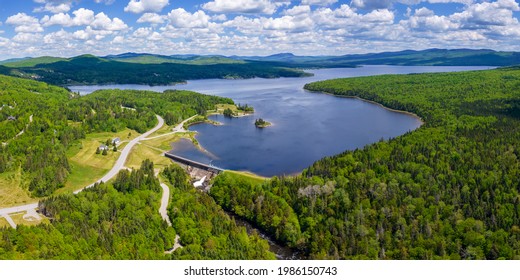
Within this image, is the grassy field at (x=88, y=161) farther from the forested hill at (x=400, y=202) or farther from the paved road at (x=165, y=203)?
the forested hill at (x=400, y=202)

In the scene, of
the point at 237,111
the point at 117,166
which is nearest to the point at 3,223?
the point at 117,166

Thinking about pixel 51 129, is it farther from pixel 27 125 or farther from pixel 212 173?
pixel 212 173

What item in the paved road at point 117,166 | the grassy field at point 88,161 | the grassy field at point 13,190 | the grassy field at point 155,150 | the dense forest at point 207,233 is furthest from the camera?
the grassy field at point 155,150

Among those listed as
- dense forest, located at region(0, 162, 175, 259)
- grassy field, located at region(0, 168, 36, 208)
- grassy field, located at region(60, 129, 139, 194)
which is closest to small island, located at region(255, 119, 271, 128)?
grassy field, located at region(60, 129, 139, 194)

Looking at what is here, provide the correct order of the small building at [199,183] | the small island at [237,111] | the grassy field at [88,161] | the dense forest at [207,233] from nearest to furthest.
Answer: the dense forest at [207,233], the small building at [199,183], the grassy field at [88,161], the small island at [237,111]

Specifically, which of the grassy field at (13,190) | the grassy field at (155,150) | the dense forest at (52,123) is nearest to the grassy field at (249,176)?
the grassy field at (155,150)

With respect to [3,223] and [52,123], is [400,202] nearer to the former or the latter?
[3,223]

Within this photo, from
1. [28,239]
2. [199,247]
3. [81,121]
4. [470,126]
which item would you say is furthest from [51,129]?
[470,126]
